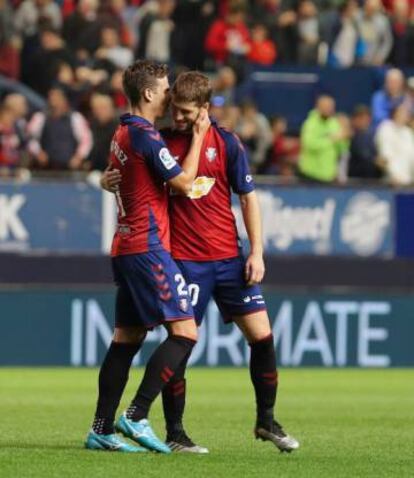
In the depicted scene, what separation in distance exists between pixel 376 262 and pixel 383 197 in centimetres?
80

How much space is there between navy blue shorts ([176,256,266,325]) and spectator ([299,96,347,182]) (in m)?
11.5

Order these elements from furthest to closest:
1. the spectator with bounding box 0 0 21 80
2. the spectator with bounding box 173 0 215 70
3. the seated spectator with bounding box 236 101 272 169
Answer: the spectator with bounding box 173 0 215 70 < the spectator with bounding box 0 0 21 80 < the seated spectator with bounding box 236 101 272 169

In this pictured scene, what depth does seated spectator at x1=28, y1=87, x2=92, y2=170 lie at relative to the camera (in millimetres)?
20031

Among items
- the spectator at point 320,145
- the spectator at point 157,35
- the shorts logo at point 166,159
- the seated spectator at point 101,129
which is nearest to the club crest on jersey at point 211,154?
the shorts logo at point 166,159

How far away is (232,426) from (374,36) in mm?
13418

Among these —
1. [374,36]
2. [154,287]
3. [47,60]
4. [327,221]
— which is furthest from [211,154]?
[374,36]

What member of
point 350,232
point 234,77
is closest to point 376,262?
point 350,232

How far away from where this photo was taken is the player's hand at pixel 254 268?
944cm

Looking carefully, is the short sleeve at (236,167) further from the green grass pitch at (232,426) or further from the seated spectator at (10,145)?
the seated spectator at (10,145)

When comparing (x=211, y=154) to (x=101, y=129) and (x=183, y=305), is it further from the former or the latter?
(x=101, y=129)

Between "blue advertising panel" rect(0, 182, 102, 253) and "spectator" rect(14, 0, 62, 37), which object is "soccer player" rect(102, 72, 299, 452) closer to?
"blue advertising panel" rect(0, 182, 102, 253)

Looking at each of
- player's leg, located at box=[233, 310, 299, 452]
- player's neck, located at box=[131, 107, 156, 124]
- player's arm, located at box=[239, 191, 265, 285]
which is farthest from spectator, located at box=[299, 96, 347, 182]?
player's neck, located at box=[131, 107, 156, 124]

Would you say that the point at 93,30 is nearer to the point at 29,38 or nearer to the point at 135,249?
the point at 29,38

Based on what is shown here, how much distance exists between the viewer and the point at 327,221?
810 inches
